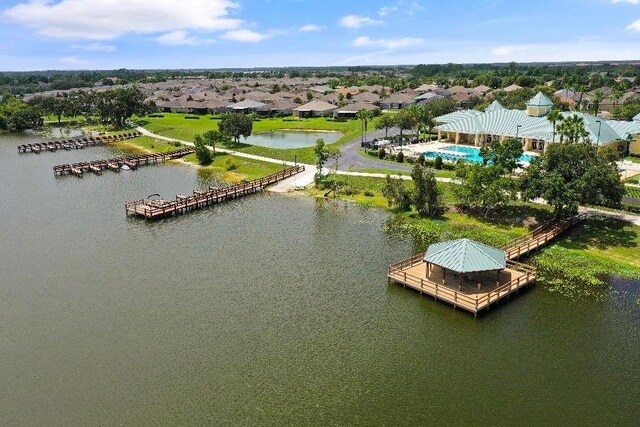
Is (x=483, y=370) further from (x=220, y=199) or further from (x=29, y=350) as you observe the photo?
(x=220, y=199)

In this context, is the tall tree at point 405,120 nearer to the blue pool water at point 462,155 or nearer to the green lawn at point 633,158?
the blue pool water at point 462,155

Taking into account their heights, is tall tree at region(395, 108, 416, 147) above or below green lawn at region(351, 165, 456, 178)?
above

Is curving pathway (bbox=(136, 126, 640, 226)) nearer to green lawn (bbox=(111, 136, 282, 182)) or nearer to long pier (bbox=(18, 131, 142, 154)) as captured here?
green lawn (bbox=(111, 136, 282, 182))

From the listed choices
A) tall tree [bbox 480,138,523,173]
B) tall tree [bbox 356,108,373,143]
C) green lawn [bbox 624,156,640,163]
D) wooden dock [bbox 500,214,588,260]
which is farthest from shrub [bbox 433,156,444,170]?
green lawn [bbox 624,156,640,163]

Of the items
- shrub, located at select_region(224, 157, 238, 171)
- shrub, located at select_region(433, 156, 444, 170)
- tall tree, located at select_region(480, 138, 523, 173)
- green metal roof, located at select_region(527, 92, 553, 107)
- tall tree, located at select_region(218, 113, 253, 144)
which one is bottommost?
shrub, located at select_region(224, 157, 238, 171)

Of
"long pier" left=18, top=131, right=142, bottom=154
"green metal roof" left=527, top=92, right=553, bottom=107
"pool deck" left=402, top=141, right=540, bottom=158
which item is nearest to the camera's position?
Answer: "pool deck" left=402, top=141, right=540, bottom=158

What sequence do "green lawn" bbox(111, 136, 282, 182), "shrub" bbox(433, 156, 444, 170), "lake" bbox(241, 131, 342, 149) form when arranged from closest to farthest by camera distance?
"shrub" bbox(433, 156, 444, 170) < "green lawn" bbox(111, 136, 282, 182) < "lake" bbox(241, 131, 342, 149)

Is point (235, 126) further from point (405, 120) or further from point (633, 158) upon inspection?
point (633, 158)

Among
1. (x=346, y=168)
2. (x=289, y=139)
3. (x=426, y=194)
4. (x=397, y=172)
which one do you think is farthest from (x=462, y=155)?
(x=289, y=139)
